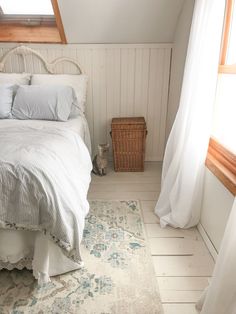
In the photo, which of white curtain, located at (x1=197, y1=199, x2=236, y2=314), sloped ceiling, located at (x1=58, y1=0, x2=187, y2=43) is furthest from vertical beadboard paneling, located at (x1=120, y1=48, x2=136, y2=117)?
white curtain, located at (x1=197, y1=199, x2=236, y2=314)

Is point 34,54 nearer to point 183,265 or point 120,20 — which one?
point 120,20

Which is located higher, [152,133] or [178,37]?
[178,37]

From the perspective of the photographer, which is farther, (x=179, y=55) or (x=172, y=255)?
(x=179, y=55)

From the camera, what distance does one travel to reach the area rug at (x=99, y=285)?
4.42ft

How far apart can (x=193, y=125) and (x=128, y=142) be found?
120 centimetres

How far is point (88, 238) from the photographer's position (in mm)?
1883

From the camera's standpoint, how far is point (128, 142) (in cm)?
288

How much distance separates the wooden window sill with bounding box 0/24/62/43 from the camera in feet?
9.34

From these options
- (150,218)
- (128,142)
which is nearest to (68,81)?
(128,142)

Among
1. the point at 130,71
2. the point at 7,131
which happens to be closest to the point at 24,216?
the point at 7,131

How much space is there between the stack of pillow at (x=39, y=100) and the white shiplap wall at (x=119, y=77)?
0.37 metres

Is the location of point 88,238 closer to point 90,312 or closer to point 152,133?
point 90,312

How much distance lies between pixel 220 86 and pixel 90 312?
1.54 meters

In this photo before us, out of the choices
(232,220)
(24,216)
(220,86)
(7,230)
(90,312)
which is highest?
(220,86)
